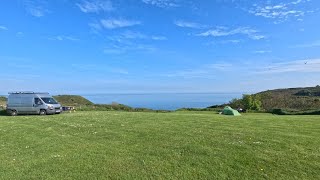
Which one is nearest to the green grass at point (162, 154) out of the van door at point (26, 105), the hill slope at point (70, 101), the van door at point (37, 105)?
the van door at point (37, 105)

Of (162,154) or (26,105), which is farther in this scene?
(26,105)

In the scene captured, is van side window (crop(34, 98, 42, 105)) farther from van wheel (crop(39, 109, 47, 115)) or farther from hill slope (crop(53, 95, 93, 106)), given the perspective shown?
hill slope (crop(53, 95, 93, 106))

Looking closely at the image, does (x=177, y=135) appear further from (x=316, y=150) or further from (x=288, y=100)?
(x=288, y=100)

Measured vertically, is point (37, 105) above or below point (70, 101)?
below

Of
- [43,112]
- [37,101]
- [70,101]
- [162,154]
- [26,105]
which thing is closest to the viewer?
[162,154]

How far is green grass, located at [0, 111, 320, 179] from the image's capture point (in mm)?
11516

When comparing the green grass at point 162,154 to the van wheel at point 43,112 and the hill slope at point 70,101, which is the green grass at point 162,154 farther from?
the hill slope at point 70,101

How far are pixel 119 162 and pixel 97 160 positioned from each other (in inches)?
35.8

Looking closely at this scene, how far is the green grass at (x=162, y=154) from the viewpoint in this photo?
37.8 feet

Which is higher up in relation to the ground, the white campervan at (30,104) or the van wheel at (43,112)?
the white campervan at (30,104)

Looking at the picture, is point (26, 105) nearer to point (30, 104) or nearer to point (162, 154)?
point (30, 104)

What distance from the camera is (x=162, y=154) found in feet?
44.9

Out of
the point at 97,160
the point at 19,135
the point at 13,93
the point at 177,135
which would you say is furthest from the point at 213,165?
the point at 13,93

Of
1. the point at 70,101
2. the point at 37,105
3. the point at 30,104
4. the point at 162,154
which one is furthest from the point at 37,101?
the point at 70,101
